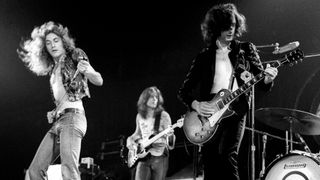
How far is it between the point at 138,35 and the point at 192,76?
14.9 ft

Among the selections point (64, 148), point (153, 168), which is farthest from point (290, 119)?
point (64, 148)

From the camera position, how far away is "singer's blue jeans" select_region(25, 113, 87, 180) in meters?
3.80

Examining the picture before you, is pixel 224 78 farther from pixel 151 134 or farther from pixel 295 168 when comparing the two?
pixel 151 134

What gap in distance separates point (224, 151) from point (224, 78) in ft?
1.99

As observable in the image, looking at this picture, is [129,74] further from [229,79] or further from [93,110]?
[229,79]

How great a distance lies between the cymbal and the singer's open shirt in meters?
2.13

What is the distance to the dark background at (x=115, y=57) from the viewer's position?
7.23 metres

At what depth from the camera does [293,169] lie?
5469 millimetres

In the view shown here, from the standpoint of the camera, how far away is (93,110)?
349 inches

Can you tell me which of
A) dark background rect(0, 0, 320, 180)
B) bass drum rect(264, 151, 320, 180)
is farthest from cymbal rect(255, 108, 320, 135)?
dark background rect(0, 0, 320, 180)

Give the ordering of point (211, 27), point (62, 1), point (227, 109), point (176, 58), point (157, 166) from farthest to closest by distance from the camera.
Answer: point (62, 1) → point (176, 58) → point (157, 166) → point (211, 27) → point (227, 109)

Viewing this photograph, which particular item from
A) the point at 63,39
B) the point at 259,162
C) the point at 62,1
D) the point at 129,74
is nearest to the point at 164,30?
the point at 129,74

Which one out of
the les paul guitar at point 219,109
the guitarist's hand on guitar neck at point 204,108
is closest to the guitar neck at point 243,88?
the les paul guitar at point 219,109

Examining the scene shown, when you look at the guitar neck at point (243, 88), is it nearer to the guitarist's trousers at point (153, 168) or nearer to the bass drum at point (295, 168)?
the bass drum at point (295, 168)
